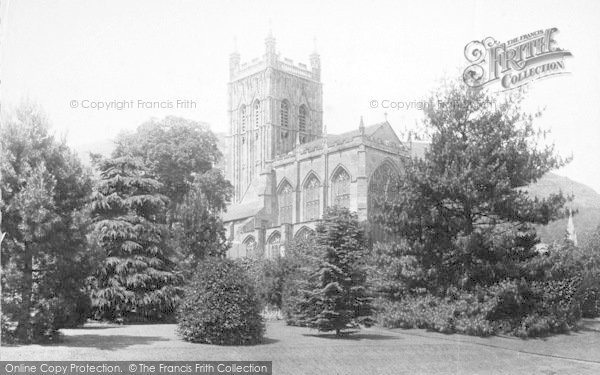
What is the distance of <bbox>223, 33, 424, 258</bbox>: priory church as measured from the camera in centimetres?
5725

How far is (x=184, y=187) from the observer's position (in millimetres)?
40188

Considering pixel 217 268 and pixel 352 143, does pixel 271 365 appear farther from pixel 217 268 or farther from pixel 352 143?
pixel 352 143

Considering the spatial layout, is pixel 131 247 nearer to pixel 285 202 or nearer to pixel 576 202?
pixel 285 202

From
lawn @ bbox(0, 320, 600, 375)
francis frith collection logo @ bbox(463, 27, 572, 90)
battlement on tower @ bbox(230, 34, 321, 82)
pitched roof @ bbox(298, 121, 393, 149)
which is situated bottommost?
lawn @ bbox(0, 320, 600, 375)

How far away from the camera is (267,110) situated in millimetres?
76625

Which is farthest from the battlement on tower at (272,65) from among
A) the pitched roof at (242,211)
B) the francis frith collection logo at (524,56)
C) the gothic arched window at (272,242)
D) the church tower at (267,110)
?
the francis frith collection logo at (524,56)

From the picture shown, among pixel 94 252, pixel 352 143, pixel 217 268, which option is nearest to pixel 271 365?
pixel 217 268

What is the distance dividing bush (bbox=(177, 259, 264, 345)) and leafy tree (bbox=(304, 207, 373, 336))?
7.35 feet

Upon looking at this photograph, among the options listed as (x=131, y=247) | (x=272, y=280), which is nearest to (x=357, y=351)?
(x=131, y=247)

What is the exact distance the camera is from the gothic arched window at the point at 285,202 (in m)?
64.4

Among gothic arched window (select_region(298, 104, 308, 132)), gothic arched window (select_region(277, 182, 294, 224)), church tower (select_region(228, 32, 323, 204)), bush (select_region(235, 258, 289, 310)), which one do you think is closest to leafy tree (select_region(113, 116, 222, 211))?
bush (select_region(235, 258, 289, 310))

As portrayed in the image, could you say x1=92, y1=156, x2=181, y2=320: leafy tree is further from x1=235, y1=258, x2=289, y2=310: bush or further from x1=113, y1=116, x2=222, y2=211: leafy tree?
x1=113, y1=116, x2=222, y2=211: leafy tree

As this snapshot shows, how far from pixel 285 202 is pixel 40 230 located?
166 ft

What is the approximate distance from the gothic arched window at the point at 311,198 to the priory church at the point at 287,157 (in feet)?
0.32
